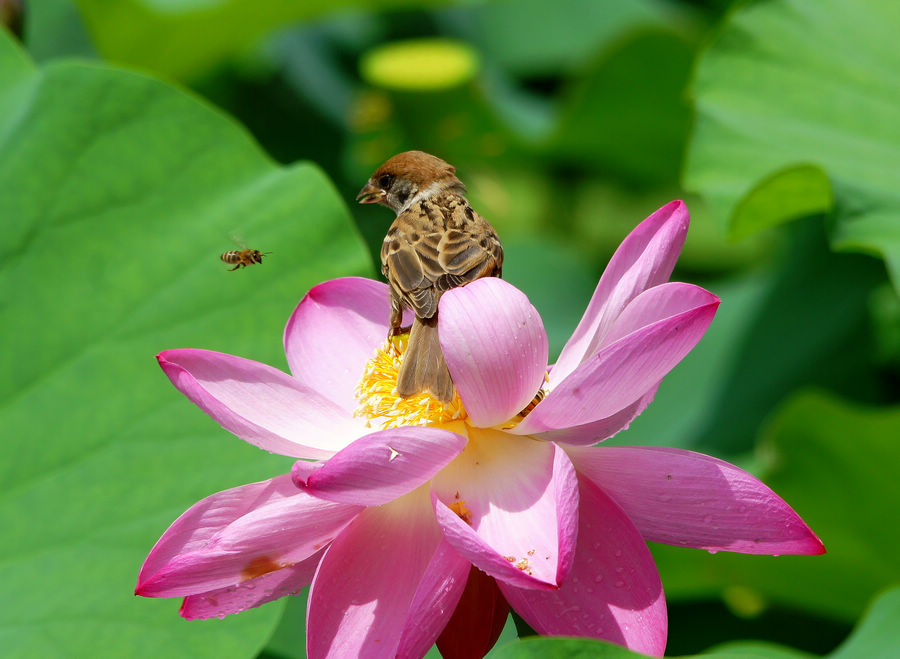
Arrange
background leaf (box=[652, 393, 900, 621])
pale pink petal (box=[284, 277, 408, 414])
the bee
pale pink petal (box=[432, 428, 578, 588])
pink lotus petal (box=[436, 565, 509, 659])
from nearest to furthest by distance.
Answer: pale pink petal (box=[432, 428, 578, 588]), pink lotus petal (box=[436, 565, 509, 659]), pale pink petal (box=[284, 277, 408, 414]), the bee, background leaf (box=[652, 393, 900, 621])

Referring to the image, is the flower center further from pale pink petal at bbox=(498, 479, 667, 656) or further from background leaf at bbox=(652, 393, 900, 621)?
background leaf at bbox=(652, 393, 900, 621)

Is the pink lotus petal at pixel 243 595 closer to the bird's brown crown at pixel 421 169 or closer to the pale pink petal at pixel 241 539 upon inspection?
the pale pink petal at pixel 241 539

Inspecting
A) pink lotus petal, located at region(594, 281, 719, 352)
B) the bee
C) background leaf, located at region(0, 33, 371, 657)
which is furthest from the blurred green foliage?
pink lotus petal, located at region(594, 281, 719, 352)

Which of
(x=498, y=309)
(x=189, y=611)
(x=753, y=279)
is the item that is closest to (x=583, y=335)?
(x=498, y=309)

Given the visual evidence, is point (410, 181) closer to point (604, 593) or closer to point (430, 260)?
point (430, 260)

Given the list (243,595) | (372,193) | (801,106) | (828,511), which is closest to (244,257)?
(372,193)

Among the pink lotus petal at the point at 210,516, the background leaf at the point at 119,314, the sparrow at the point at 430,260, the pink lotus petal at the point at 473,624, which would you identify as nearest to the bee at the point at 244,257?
the background leaf at the point at 119,314

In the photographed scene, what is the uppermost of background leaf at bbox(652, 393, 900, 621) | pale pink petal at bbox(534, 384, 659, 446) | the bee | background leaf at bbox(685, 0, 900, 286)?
background leaf at bbox(685, 0, 900, 286)

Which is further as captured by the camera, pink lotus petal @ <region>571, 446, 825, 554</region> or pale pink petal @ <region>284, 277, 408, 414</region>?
pale pink petal @ <region>284, 277, 408, 414</region>
